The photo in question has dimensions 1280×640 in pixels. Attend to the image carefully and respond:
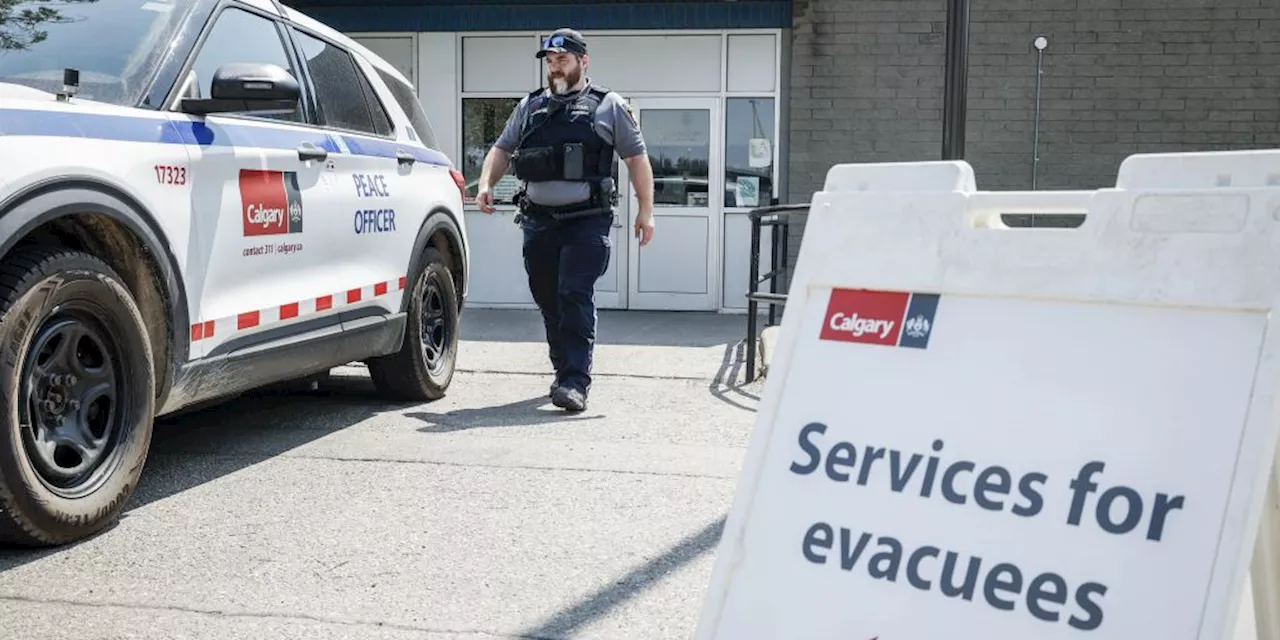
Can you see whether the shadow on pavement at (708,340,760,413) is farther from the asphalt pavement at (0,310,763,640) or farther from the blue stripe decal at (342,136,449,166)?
the blue stripe decal at (342,136,449,166)

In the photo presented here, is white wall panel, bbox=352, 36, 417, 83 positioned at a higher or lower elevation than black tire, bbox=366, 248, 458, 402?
higher

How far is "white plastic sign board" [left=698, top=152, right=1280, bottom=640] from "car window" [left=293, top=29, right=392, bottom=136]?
333 cm

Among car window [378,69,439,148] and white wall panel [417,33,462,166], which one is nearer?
car window [378,69,439,148]

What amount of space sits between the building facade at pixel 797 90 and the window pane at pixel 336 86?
5.60 meters

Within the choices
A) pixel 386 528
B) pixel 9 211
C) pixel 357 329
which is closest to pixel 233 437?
pixel 357 329

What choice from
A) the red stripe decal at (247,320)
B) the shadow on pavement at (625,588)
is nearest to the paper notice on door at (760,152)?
the red stripe decal at (247,320)

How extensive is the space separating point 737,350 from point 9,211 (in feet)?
19.0

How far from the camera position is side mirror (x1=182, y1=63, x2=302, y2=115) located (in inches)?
150

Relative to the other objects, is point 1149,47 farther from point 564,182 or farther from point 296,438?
point 296,438

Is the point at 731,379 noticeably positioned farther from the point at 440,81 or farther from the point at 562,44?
the point at 440,81

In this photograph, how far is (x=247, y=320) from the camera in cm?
420

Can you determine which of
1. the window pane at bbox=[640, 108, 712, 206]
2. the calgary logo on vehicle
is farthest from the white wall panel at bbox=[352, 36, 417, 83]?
the calgary logo on vehicle

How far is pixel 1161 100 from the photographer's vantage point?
34.0 feet

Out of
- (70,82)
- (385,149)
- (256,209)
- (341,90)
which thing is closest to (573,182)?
(385,149)
